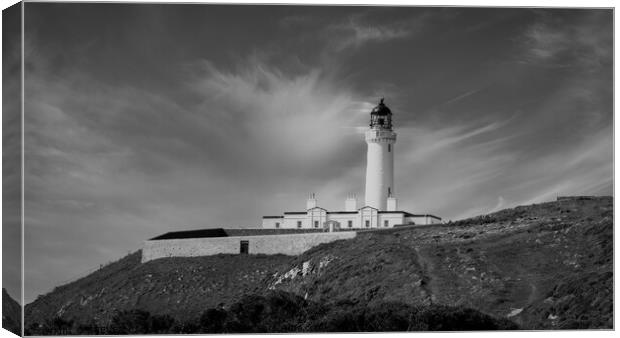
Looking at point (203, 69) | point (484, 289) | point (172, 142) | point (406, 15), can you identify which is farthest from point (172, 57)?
point (484, 289)

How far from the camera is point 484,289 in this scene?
1356 inches

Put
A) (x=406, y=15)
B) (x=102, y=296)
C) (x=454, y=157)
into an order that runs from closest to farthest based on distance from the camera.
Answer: (x=406, y=15)
(x=454, y=157)
(x=102, y=296)

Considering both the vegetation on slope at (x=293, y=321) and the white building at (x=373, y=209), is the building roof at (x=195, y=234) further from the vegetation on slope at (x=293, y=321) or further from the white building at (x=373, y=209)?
the vegetation on slope at (x=293, y=321)

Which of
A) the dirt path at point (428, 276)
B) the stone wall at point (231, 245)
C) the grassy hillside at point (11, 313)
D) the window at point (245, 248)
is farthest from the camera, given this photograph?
the window at point (245, 248)

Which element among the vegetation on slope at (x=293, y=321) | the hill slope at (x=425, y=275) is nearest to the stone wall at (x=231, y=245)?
the hill slope at (x=425, y=275)

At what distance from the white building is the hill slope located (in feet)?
4.17

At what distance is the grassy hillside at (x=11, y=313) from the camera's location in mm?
29013

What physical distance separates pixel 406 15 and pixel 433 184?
331 inches

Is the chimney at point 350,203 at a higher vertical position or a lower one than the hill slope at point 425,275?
higher

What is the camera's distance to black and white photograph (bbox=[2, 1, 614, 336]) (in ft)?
102

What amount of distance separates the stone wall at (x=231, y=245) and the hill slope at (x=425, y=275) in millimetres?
404

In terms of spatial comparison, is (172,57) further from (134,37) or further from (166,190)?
(166,190)

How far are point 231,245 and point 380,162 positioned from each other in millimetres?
6751

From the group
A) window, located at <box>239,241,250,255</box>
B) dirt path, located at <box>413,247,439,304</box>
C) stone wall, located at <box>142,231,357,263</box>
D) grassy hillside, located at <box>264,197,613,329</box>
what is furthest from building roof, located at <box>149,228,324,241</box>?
dirt path, located at <box>413,247,439,304</box>
